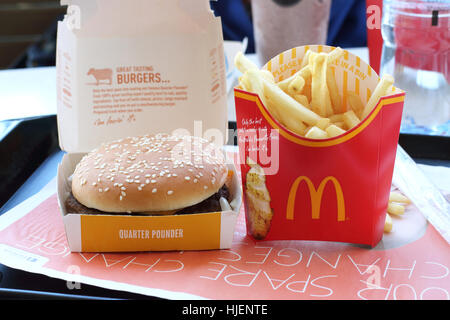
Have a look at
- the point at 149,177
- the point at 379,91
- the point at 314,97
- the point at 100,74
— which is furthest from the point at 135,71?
the point at 379,91

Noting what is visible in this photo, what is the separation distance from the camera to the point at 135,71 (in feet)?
4.83

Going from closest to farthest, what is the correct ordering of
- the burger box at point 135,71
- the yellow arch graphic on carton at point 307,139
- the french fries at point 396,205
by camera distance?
1. the yellow arch graphic on carton at point 307,139
2. the french fries at point 396,205
3. the burger box at point 135,71

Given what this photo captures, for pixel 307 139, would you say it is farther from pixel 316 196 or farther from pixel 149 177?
pixel 149 177

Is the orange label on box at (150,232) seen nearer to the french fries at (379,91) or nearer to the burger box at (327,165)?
the burger box at (327,165)

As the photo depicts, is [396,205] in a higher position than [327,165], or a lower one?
lower

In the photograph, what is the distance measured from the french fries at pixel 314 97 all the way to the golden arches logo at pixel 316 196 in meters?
0.10

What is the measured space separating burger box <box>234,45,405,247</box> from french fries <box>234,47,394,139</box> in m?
0.02

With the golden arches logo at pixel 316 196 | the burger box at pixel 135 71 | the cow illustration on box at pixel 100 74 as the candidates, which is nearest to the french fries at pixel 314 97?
the golden arches logo at pixel 316 196

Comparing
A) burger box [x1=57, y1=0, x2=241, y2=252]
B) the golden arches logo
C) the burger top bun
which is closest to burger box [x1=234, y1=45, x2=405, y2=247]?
the golden arches logo

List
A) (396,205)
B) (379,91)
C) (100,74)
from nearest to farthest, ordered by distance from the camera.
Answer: (379,91), (396,205), (100,74)

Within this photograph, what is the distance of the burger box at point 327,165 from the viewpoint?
1.04m

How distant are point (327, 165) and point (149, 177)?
1.30 feet
